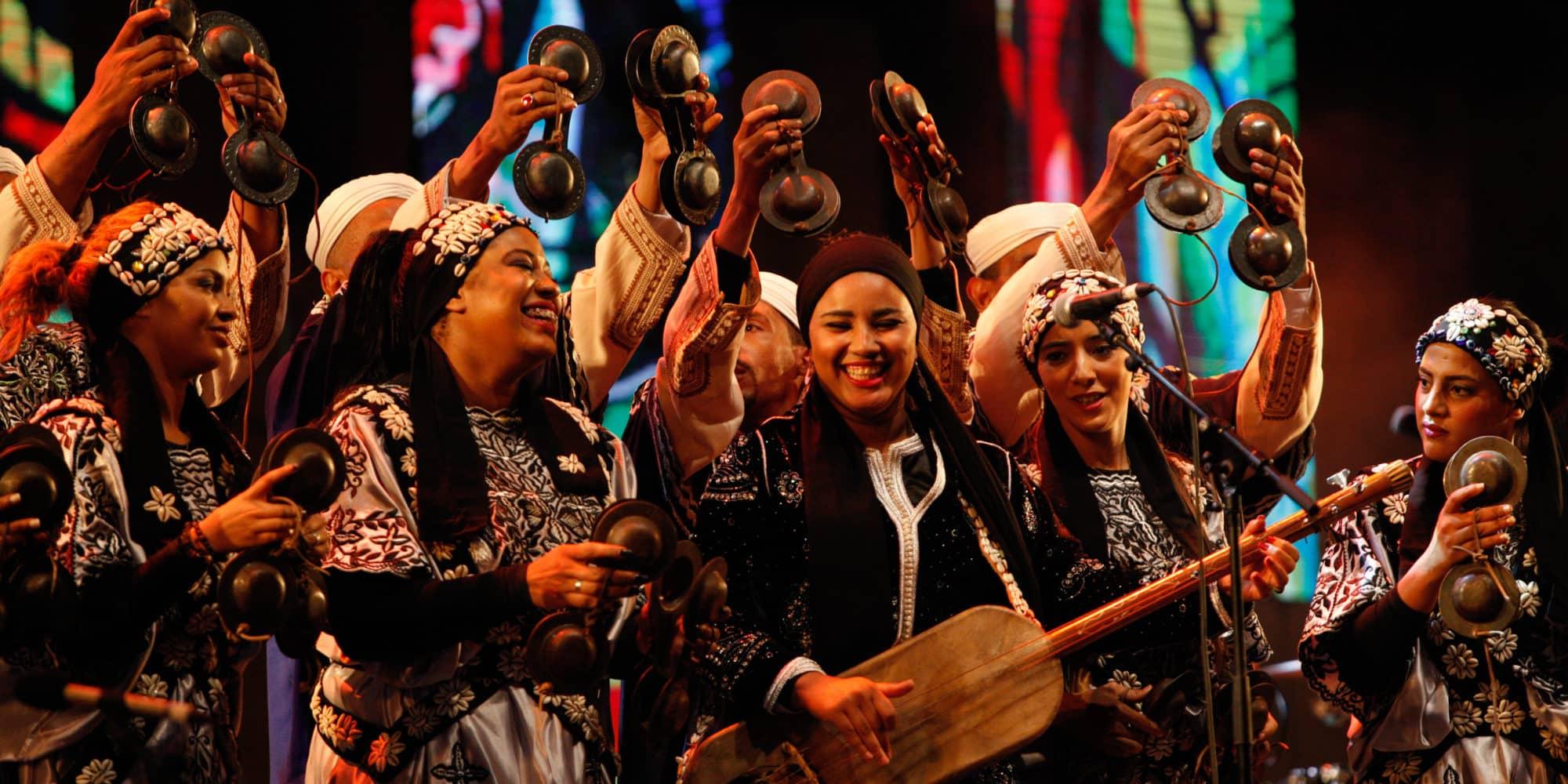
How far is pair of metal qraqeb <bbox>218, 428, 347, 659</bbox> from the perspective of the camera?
3148 mm

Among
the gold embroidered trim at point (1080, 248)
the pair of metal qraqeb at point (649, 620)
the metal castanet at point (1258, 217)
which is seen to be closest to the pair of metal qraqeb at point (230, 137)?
the pair of metal qraqeb at point (649, 620)

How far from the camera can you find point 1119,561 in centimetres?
414

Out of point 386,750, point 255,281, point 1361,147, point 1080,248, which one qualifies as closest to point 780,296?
point 1080,248

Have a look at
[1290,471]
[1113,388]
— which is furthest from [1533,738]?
[1113,388]

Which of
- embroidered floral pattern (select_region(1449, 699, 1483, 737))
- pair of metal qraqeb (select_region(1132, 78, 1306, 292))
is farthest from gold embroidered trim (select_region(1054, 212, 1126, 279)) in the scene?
embroidered floral pattern (select_region(1449, 699, 1483, 737))

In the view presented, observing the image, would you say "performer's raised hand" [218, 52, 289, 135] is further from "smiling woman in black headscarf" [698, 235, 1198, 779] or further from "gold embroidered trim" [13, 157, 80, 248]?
"smiling woman in black headscarf" [698, 235, 1198, 779]

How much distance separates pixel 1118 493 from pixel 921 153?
969 millimetres

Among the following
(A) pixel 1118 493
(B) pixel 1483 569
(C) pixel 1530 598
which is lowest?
(C) pixel 1530 598

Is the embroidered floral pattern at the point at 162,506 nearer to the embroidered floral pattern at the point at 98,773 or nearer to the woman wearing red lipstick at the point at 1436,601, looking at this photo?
the embroidered floral pattern at the point at 98,773

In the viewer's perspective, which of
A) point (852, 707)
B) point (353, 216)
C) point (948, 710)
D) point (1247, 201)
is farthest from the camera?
point (353, 216)

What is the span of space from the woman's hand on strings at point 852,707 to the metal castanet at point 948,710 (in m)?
0.11

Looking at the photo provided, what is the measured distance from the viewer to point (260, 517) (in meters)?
3.18

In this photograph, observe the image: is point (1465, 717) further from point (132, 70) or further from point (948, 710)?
point (132, 70)

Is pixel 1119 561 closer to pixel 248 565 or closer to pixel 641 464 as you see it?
pixel 641 464
